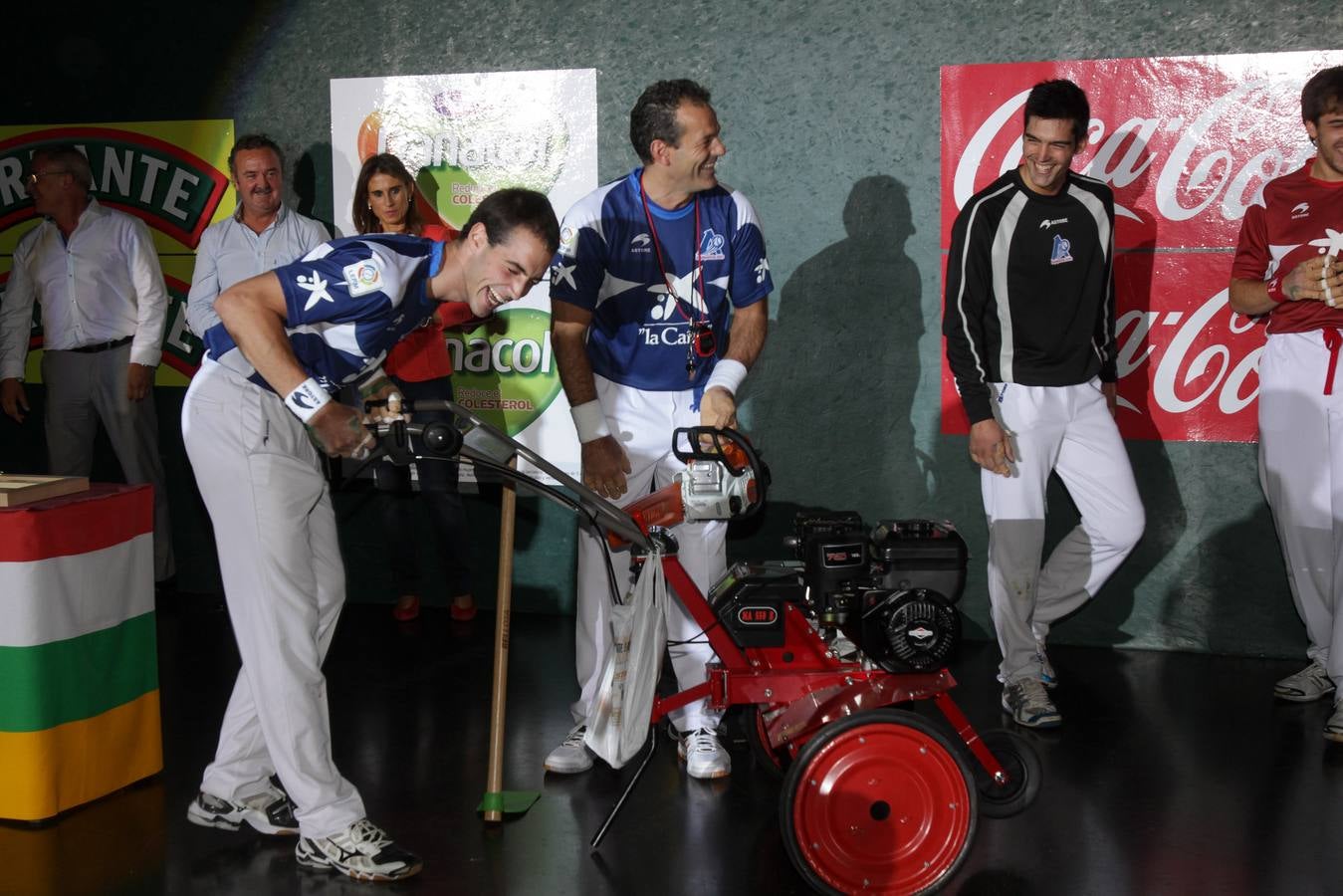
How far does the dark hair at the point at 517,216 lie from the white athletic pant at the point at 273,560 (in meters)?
0.63

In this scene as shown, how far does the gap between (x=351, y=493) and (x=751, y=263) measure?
2.48 m

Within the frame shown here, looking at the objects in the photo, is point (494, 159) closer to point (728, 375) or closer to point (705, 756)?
point (728, 375)

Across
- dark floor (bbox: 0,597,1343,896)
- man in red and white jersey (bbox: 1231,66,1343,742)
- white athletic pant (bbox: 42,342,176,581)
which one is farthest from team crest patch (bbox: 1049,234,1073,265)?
white athletic pant (bbox: 42,342,176,581)

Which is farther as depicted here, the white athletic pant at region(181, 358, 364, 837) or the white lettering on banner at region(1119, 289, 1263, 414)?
the white lettering on banner at region(1119, 289, 1263, 414)

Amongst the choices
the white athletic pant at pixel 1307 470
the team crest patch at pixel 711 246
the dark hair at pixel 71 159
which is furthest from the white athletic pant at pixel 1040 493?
the dark hair at pixel 71 159

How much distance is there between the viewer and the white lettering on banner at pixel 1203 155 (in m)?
4.64

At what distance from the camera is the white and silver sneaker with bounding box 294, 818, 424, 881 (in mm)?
3037

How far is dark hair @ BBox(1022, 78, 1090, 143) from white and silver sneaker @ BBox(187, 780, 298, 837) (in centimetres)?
276

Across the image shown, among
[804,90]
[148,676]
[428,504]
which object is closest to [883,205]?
[804,90]

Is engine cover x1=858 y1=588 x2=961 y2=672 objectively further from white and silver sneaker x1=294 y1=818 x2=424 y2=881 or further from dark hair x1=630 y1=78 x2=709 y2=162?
dark hair x1=630 y1=78 x2=709 y2=162

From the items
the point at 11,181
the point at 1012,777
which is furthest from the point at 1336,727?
the point at 11,181

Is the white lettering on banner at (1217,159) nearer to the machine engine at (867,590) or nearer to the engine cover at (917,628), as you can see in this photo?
the machine engine at (867,590)

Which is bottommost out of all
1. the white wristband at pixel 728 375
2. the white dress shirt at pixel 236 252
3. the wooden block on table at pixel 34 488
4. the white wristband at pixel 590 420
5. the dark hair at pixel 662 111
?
the wooden block on table at pixel 34 488

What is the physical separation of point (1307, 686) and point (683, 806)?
84.6 inches
